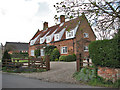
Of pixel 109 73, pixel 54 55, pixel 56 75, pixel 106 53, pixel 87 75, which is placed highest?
pixel 106 53

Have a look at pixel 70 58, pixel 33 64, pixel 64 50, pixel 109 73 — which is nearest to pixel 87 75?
pixel 109 73

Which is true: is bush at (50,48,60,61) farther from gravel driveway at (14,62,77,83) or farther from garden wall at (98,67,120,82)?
garden wall at (98,67,120,82)

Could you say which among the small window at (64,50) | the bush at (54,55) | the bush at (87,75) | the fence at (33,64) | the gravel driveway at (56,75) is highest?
the small window at (64,50)

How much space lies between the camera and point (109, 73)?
23.6 ft

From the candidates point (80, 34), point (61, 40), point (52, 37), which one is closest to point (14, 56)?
point (52, 37)

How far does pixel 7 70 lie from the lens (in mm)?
12812

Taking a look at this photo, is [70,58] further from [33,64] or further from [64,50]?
[33,64]

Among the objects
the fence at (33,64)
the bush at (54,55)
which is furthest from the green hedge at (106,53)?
the bush at (54,55)

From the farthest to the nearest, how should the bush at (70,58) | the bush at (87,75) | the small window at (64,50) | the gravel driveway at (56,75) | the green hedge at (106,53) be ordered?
the small window at (64,50) < the bush at (70,58) < the gravel driveway at (56,75) < the bush at (87,75) < the green hedge at (106,53)

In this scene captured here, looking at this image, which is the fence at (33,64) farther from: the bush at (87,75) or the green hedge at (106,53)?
the green hedge at (106,53)

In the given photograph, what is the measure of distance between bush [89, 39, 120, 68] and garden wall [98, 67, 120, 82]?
0.22 m

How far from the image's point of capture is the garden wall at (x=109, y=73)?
6.94 meters

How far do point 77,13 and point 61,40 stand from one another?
762 inches

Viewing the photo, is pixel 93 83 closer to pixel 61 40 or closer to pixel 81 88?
pixel 81 88
